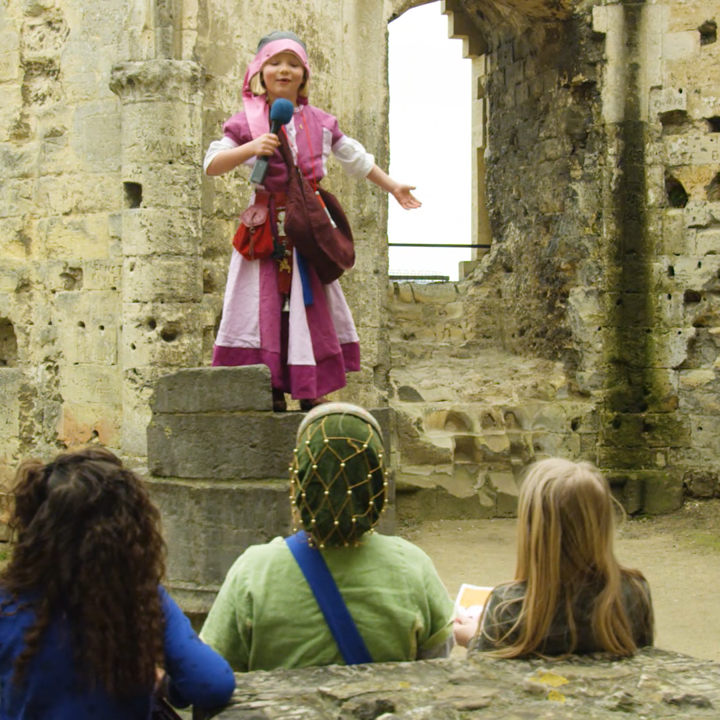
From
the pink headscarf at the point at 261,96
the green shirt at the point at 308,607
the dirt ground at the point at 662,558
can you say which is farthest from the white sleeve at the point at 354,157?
the dirt ground at the point at 662,558

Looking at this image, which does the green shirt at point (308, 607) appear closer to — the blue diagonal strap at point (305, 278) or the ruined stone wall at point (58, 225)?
the blue diagonal strap at point (305, 278)

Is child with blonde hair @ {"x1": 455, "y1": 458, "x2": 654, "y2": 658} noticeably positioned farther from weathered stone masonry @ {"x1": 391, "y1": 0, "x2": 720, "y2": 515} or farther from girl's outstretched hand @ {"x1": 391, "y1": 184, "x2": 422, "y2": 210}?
weathered stone masonry @ {"x1": 391, "y1": 0, "x2": 720, "y2": 515}

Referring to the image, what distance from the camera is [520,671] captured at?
255cm

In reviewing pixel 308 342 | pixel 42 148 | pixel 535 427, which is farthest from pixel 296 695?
pixel 535 427

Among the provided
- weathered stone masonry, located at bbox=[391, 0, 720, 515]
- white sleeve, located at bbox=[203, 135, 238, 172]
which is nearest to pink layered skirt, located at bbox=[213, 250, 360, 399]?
white sleeve, located at bbox=[203, 135, 238, 172]

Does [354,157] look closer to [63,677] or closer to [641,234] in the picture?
[63,677]

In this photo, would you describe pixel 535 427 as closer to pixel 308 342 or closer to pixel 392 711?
pixel 308 342

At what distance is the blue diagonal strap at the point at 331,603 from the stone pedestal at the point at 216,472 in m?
2.02

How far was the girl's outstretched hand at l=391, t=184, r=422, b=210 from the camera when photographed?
4512 millimetres

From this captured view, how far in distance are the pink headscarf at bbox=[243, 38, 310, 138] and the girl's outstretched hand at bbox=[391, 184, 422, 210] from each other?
1.69ft

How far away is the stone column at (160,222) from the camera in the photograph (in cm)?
621

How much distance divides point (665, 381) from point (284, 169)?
15.4 feet

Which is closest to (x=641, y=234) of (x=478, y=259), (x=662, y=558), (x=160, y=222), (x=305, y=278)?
(x=662, y=558)

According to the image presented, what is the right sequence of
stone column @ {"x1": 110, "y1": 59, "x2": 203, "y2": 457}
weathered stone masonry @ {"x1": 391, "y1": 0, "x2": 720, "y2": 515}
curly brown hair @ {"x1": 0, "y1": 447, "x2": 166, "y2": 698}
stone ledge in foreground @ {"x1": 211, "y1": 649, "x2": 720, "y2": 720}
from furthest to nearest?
weathered stone masonry @ {"x1": 391, "y1": 0, "x2": 720, "y2": 515}
stone column @ {"x1": 110, "y1": 59, "x2": 203, "y2": 457}
stone ledge in foreground @ {"x1": 211, "y1": 649, "x2": 720, "y2": 720}
curly brown hair @ {"x1": 0, "y1": 447, "x2": 166, "y2": 698}
